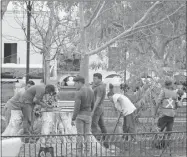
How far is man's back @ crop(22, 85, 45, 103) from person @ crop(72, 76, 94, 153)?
1531 millimetres

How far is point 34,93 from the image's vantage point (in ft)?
42.8

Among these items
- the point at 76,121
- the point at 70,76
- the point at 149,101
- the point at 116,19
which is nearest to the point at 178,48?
the point at 116,19

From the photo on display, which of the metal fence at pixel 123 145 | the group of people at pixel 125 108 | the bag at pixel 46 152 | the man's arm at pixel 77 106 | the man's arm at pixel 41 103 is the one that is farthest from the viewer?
the man's arm at pixel 41 103

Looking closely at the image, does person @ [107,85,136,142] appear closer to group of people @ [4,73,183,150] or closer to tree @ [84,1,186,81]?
group of people @ [4,73,183,150]

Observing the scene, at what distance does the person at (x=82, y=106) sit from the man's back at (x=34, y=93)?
1531 millimetres

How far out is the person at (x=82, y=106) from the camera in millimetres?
11008

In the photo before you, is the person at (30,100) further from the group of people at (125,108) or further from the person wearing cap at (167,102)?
the person wearing cap at (167,102)

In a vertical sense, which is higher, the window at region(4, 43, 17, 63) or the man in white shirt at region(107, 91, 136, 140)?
the window at region(4, 43, 17, 63)

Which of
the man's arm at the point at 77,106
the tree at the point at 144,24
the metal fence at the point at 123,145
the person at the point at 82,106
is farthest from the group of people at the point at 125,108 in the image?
the tree at the point at 144,24

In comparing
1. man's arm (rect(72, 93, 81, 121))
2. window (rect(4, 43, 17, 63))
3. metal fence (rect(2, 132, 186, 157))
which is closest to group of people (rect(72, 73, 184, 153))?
man's arm (rect(72, 93, 81, 121))

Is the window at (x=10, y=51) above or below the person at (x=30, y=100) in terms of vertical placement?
above

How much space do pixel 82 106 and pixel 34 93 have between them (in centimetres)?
208

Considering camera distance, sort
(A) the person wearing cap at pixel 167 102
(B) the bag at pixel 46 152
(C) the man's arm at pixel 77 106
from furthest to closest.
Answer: (A) the person wearing cap at pixel 167 102, (C) the man's arm at pixel 77 106, (B) the bag at pixel 46 152

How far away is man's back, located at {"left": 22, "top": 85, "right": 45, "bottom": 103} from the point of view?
1271 centimetres
